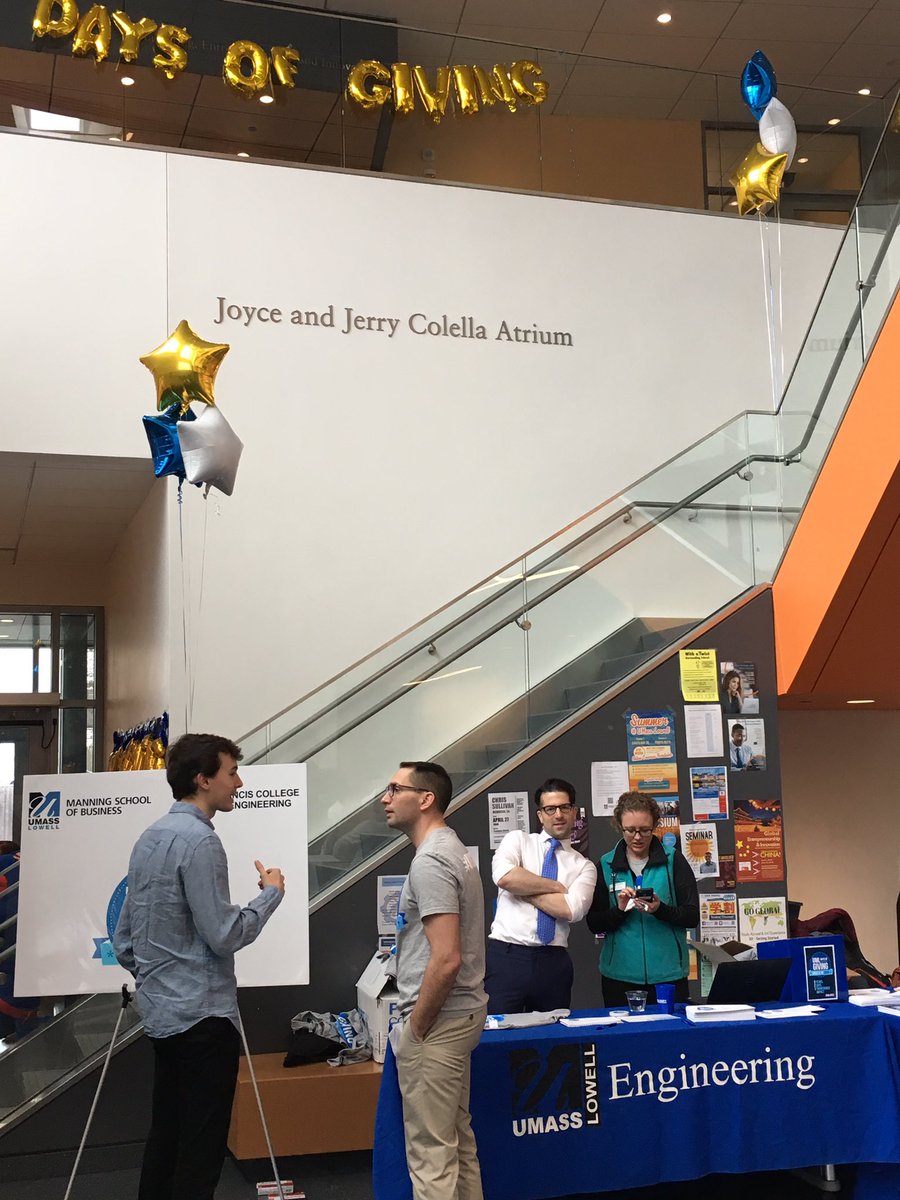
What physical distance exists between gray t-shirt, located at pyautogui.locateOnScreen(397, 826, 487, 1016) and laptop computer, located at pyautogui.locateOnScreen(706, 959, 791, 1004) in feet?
4.26

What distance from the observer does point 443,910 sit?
348cm

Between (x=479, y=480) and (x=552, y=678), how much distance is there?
2080 millimetres

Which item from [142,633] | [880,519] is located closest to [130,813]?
[142,633]

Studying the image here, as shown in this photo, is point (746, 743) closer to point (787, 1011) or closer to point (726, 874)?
point (726, 874)

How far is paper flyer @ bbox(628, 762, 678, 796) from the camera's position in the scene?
257 inches

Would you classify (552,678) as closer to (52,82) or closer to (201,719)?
(201,719)

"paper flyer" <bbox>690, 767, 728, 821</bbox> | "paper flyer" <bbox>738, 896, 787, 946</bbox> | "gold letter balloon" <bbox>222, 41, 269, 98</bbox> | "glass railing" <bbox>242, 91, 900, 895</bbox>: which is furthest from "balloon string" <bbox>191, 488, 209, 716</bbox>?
"paper flyer" <bbox>738, 896, 787, 946</bbox>

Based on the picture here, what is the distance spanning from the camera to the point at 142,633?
335 inches

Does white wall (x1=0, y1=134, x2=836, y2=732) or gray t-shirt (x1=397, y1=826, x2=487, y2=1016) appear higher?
white wall (x1=0, y1=134, x2=836, y2=732)

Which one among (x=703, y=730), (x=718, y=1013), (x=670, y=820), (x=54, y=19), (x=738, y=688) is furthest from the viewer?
(x=54, y=19)

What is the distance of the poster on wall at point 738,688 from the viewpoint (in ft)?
22.2

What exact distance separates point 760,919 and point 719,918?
0.24 m

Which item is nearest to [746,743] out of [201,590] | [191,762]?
[201,590]

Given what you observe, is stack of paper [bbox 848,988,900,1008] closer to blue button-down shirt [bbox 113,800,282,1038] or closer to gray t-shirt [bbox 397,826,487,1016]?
gray t-shirt [bbox 397,826,487,1016]
